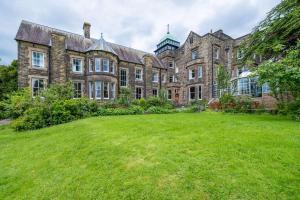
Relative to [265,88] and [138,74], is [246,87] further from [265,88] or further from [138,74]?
[138,74]

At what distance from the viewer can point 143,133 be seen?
7051 millimetres

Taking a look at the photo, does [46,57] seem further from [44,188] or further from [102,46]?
[44,188]

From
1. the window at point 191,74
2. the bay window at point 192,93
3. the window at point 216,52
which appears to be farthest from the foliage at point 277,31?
the window at point 191,74

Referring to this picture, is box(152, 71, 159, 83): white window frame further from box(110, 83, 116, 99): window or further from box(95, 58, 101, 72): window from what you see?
box(95, 58, 101, 72): window

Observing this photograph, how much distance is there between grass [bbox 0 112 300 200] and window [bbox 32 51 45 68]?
1664cm

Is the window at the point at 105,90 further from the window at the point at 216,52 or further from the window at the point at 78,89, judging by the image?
the window at the point at 216,52

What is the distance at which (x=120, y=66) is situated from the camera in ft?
86.0

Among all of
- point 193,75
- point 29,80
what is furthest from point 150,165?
point 193,75

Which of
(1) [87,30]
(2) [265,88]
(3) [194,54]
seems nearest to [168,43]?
(3) [194,54]

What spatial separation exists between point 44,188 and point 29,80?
1930cm

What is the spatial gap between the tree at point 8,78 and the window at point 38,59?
540cm

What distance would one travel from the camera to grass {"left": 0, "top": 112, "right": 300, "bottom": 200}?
317cm

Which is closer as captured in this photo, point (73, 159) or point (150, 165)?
point (150, 165)

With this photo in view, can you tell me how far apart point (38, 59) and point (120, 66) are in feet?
33.2
